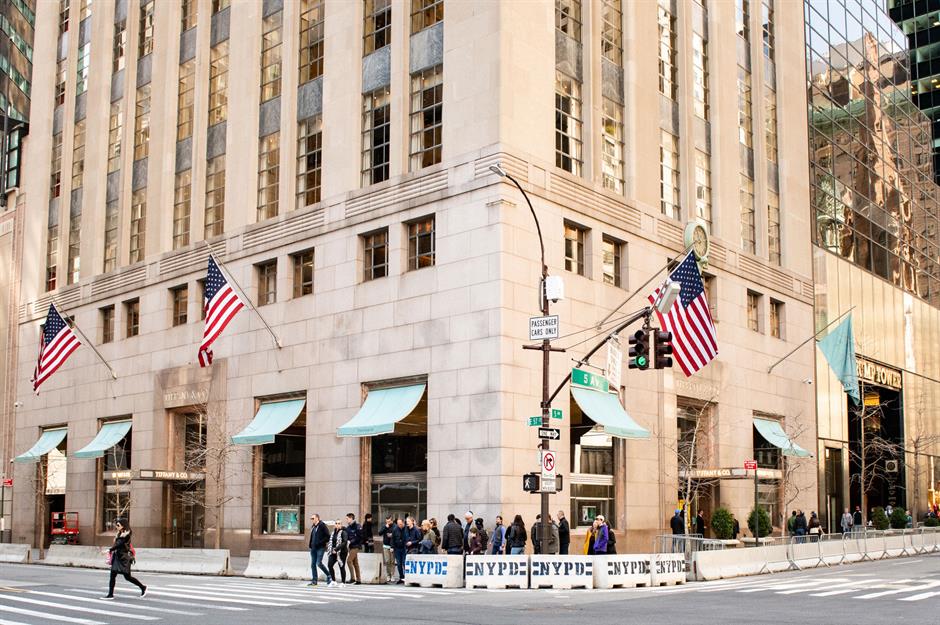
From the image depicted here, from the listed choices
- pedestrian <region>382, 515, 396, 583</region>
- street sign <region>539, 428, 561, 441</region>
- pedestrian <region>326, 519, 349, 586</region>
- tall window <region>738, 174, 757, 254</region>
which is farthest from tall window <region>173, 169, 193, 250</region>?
tall window <region>738, 174, 757, 254</region>

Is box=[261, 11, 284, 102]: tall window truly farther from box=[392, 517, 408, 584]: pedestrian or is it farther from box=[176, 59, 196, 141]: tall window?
box=[392, 517, 408, 584]: pedestrian

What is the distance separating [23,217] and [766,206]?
38.4m

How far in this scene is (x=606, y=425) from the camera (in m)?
35.0

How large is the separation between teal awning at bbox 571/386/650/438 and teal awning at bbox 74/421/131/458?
21809 millimetres

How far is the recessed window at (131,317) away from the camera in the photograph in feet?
162

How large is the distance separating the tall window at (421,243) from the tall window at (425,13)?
713 cm

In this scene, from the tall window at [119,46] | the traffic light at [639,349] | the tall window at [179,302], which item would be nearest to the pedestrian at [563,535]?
the traffic light at [639,349]

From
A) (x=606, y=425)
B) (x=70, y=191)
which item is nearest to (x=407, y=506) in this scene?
(x=606, y=425)

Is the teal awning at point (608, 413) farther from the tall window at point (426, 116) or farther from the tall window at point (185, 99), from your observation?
the tall window at point (185, 99)

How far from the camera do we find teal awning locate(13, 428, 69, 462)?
51.2 metres

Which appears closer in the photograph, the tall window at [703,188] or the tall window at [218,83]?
the tall window at [703,188]

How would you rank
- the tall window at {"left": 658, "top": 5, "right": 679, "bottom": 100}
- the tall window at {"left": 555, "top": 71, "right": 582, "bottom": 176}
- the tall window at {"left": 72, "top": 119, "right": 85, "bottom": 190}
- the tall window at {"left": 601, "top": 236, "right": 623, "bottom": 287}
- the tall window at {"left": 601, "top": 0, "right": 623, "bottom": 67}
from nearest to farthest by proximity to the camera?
the tall window at {"left": 555, "top": 71, "right": 582, "bottom": 176} → the tall window at {"left": 601, "top": 236, "right": 623, "bottom": 287} → the tall window at {"left": 601, "top": 0, "right": 623, "bottom": 67} → the tall window at {"left": 658, "top": 5, "right": 679, "bottom": 100} → the tall window at {"left": 72, "top": 119, "right": 85, "bottom": 190}

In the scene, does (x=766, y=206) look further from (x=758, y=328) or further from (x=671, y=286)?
(x=671, y=286)

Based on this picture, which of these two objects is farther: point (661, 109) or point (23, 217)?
point (23, 217)
